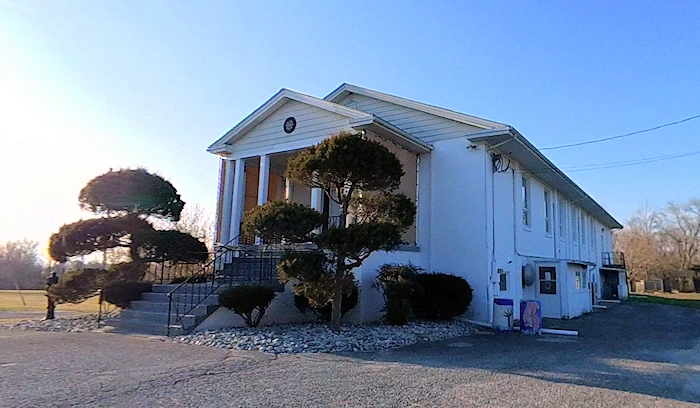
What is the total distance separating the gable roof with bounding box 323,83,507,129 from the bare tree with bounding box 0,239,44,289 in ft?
79.7

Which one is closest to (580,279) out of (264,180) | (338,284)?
(264,180)

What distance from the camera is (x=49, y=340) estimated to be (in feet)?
30.0

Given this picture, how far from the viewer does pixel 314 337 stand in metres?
8.85

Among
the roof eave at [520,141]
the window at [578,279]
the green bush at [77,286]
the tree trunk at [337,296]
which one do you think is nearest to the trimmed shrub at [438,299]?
the tree trunk at [337,296]

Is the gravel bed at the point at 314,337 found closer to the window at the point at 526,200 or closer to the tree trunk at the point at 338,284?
the tree trunk at the point at 338,284

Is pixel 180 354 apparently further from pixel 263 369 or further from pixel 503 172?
pixel 503 172

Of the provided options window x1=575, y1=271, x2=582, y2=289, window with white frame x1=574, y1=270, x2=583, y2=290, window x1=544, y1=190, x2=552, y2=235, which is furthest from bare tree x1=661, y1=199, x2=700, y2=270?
window x1=575, y1=271, x2=582, y2=289

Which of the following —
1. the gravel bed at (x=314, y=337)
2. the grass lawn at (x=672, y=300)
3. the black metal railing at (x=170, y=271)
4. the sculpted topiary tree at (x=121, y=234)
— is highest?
the sculpted topiary tree at (x=121, y=234)

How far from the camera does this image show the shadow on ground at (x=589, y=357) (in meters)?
6.34

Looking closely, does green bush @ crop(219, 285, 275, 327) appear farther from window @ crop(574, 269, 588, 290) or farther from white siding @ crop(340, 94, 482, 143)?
window @ crop(574, 269, 588, 290)

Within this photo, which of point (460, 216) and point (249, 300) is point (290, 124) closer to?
point (460, 216)

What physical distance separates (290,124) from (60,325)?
7906 millimetres

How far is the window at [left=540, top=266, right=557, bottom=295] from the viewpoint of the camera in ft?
52.9

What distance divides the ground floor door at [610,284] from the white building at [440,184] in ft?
44.2
